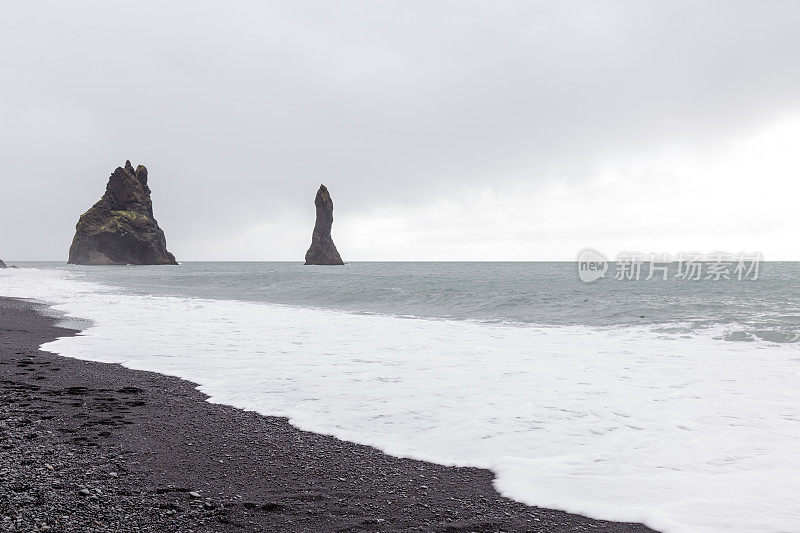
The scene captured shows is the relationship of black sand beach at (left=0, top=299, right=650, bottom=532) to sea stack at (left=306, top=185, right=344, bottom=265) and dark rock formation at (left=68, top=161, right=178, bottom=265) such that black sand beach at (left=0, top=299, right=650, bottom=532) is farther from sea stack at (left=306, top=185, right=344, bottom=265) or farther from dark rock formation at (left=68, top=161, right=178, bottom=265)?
dark rock formation at (left=68, top=161, right=178, bottom=265)

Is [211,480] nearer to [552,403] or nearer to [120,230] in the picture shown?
[552,403]

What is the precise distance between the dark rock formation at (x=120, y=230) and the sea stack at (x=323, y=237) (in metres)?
47.2

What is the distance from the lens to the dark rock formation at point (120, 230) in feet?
447

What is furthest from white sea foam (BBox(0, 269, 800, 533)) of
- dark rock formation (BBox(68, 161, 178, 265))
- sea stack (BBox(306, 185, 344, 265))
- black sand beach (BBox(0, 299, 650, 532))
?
dark rock formation (BBox(68, 161, 178, 265))

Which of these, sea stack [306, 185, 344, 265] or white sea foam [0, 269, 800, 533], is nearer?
white sea foam [0, 269, 800, 533]

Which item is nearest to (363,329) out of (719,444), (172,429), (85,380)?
(85,380)

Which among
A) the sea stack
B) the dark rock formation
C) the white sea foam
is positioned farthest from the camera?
the sea stack

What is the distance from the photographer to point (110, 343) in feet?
40.6

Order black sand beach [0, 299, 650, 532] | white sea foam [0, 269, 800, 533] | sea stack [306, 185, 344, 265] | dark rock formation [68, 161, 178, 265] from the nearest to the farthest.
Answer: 1. black sand beach [0, 299, 650, 532]
2. white sea foam [0, 269, 800, 533]
3. dark rock formation [68, 161, 178, 265]
4. sea stack [306, 185, 344, 265]

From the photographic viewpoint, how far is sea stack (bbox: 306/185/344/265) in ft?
474

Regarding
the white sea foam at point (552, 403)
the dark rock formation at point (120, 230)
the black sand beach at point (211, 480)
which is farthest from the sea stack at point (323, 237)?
the black sand beach at point (211, 480)

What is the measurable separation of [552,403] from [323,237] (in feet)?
470

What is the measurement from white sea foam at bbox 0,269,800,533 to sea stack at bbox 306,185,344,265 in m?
131

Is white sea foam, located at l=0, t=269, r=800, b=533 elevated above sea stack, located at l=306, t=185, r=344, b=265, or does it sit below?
below
